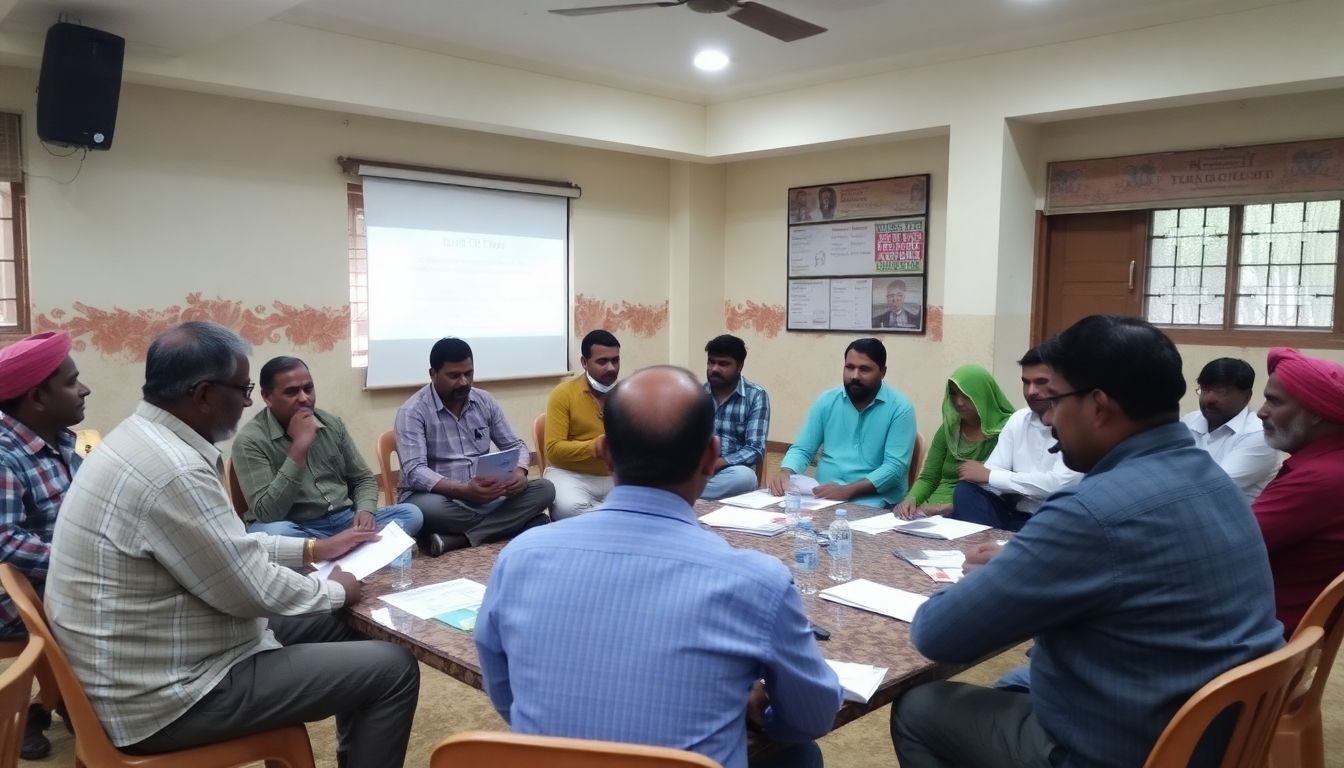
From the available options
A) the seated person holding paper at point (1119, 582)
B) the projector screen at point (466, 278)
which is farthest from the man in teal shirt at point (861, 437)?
the projector screen at point (466, 278)

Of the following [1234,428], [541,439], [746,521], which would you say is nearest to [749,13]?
[541,439]

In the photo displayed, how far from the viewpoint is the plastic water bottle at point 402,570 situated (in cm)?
213

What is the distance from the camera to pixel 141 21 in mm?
4008

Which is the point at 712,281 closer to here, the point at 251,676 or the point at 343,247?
the point at 343,247

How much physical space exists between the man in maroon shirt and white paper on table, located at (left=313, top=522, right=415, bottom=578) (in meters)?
2.04

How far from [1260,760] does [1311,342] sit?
437 cm

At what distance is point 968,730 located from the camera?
166 cm

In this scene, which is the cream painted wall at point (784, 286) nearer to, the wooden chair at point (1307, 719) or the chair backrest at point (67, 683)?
the wooden chair at point (1307, 719)

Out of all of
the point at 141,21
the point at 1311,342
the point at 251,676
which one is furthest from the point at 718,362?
the point at 1311,342

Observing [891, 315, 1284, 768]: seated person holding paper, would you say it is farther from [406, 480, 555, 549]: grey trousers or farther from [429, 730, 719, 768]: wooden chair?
[406, 480, 555, 549]: grey trousers

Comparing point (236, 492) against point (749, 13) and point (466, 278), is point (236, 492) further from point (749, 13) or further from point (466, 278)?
point (466, 278)

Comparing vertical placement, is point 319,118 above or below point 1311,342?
above

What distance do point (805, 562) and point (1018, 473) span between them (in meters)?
1.39

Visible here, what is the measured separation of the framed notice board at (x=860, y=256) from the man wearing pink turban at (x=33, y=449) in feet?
17.9
